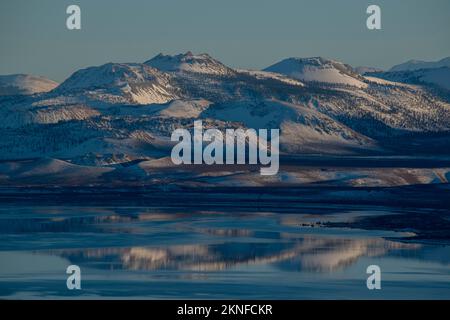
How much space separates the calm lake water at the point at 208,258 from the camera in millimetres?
65000

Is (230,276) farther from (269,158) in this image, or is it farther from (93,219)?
(269,158)

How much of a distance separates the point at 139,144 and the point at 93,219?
90.1 m

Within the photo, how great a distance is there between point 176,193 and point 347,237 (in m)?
49.6

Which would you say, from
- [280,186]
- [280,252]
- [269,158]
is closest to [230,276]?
[280,252]

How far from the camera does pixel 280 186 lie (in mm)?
144875

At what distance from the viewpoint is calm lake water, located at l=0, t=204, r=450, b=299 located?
65.0 meters

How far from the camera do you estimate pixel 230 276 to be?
69.8 m

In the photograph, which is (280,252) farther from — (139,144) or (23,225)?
(139,144)

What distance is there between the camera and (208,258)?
76562mm

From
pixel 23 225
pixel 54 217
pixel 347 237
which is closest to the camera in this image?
pixel 347 237

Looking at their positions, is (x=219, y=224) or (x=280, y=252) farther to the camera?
(x=219, y=224)

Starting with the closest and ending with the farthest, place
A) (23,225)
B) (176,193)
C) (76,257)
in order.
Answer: (76,257)
(23,225)
(176,193)
